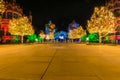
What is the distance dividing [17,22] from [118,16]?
3985 centimetres

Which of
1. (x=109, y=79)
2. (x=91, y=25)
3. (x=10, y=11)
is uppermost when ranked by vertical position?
(x=10, y=11)

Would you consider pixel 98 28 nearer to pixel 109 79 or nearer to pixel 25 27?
pixel 25 27

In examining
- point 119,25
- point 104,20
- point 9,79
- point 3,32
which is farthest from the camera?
point 3,32

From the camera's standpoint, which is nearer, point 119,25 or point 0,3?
point 0,3

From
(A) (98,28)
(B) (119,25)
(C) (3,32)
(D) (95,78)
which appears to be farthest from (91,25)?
(D) (95,78)

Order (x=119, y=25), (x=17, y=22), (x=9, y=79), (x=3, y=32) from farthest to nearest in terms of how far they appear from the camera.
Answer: (x=3, y=32) < (x=119, y=25) < (x=17, y=22) < (x=9, y=79)

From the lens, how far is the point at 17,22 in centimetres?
9425

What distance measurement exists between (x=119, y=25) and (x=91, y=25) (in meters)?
30.3

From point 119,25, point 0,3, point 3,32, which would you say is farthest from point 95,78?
point 3,32

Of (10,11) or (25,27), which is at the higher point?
(10,11)

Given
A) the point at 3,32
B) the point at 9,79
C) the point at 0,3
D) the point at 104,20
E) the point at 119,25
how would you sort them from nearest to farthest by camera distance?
the point at 9,79 < the point at 0,3 < the point at 104,20 < the point at 119,25 < the point at 3,32

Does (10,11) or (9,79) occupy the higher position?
(10,11)

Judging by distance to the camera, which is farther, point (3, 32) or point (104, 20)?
point (3, 32)

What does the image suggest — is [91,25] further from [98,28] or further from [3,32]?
[3,32]
